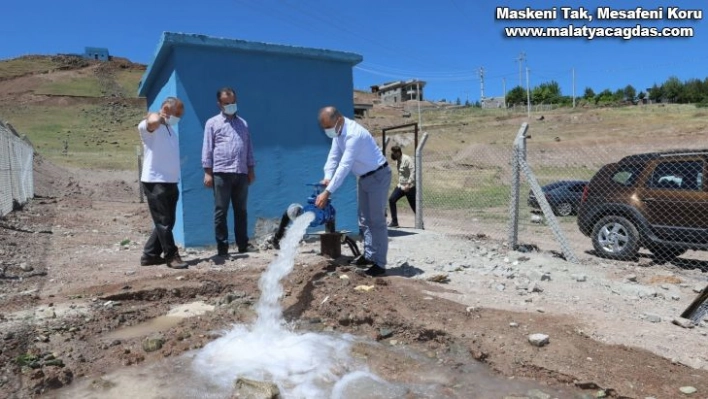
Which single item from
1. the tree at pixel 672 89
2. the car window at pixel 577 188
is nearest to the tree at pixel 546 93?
the tree at pixel 672 89

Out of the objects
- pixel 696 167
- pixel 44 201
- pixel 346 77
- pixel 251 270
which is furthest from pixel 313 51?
pixel 44 201

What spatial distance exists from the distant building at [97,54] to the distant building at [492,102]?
5701cm

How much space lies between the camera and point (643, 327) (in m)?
4.16

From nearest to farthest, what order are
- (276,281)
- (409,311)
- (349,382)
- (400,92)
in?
(349,382) → (409,311) → (276,281) → (400,92)

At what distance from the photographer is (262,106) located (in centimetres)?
727

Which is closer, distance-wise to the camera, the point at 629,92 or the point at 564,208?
the point at 564,208

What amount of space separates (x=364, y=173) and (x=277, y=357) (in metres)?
2.25

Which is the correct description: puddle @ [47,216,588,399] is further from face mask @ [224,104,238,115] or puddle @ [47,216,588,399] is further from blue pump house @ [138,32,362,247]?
blue pump house @ [138,32,362,247]

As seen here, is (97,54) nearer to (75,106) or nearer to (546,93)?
(75,106)

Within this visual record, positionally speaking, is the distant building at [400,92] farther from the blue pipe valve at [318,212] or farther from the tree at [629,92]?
the blue pipe valve at [318,212]

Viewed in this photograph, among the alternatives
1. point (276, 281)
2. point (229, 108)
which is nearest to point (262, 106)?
point (229, 108)

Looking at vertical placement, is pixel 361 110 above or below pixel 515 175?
above

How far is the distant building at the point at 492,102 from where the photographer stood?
2923 inches

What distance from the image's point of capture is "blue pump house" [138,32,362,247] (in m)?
6.74
